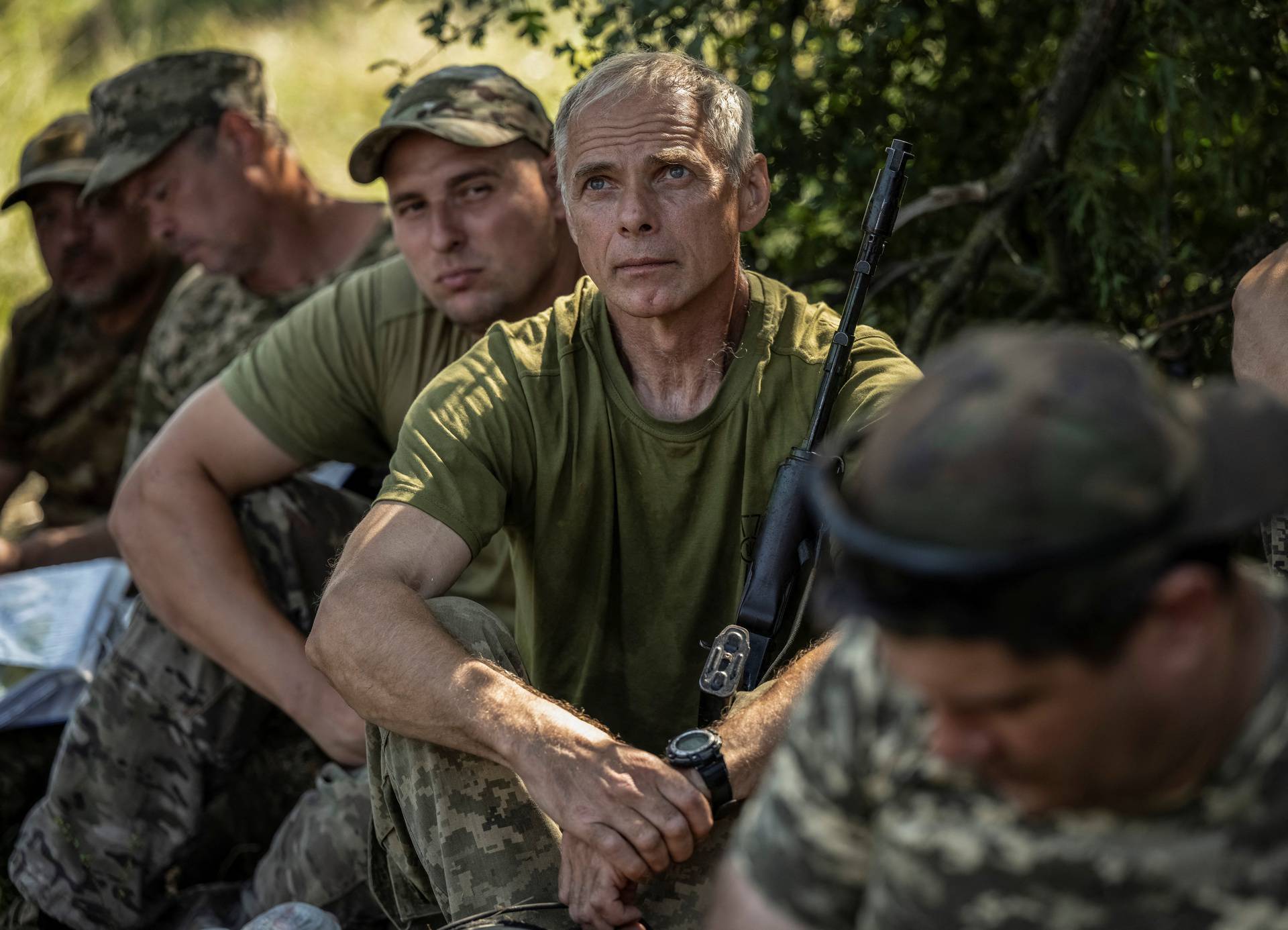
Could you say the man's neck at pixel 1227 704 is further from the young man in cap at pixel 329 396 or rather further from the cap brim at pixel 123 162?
the cap brim at pixel 123 162

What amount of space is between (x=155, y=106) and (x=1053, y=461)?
395 centimetres

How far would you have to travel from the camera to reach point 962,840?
4.85 ft

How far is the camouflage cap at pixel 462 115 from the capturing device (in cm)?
365

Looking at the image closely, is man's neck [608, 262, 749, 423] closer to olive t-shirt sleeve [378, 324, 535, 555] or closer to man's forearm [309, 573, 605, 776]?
olive t-shirt sleeve [378, 324, 535, 555]

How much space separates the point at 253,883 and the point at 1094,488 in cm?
277

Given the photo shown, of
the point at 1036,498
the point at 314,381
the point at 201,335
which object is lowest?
the point at 201,335

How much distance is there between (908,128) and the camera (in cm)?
431

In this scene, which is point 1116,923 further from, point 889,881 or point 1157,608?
point 1157,608

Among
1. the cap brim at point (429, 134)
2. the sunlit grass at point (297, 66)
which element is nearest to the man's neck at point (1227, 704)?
the cap brim at point (429, 134)

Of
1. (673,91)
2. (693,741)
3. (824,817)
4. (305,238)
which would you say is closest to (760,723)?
(693,741)

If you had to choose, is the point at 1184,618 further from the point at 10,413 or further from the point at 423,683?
the point at 10,413

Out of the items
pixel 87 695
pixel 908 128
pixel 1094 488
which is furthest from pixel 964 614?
pixel 908 128

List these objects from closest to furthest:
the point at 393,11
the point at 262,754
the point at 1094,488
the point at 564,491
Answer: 1. the point at 1094,488
2. the point at 564,491
3. the point at 262,754
4. the point at 393,11

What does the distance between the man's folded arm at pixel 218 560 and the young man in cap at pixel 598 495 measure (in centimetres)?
62
